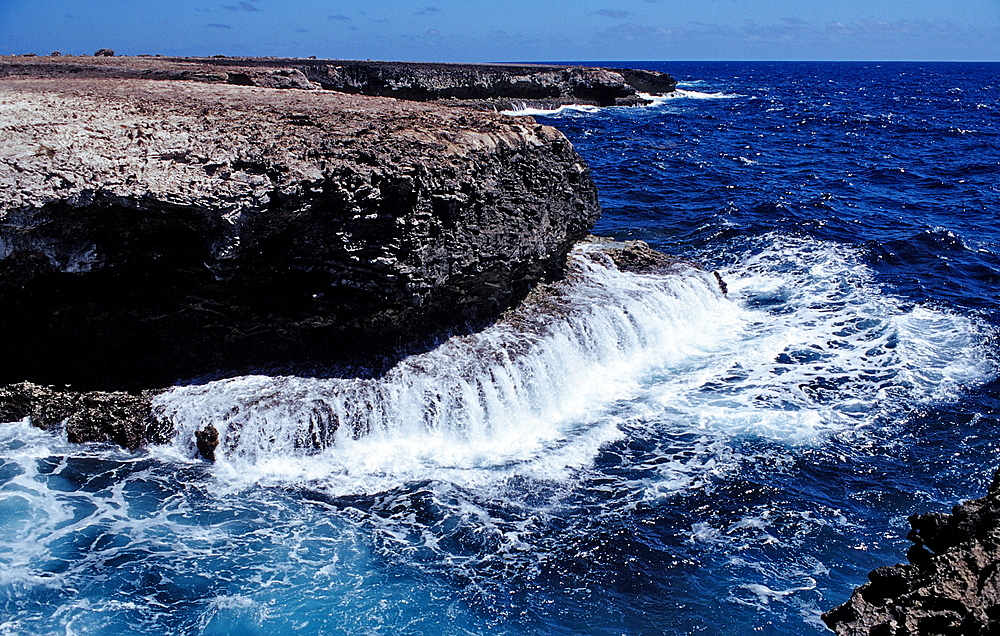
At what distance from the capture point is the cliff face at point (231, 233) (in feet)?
38.5

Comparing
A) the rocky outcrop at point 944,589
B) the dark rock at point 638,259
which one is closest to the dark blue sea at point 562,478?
the dark rock at point 638,259

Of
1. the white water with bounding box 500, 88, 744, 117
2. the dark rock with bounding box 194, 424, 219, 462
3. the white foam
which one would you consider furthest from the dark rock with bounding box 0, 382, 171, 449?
the white foam

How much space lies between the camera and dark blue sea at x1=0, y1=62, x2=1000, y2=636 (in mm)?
9508

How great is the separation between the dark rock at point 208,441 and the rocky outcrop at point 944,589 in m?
10.3

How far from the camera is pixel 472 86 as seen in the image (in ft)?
217

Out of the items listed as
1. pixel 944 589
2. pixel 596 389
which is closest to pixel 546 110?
pixel 596 389

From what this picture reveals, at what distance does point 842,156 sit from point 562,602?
4020 centimetres

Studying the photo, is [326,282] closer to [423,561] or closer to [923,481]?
[423,561]

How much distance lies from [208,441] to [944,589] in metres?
11.1

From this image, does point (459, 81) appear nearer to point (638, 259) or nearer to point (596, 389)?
point (638, 259)

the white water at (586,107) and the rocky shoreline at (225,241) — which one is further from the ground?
the white water at (586,107)

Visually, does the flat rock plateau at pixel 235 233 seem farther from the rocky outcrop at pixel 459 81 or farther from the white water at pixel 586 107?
the white water at pixel 586 107

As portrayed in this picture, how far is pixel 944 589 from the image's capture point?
182 inches

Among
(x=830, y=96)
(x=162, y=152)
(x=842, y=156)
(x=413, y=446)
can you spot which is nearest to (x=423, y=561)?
(x=413, y=446)
